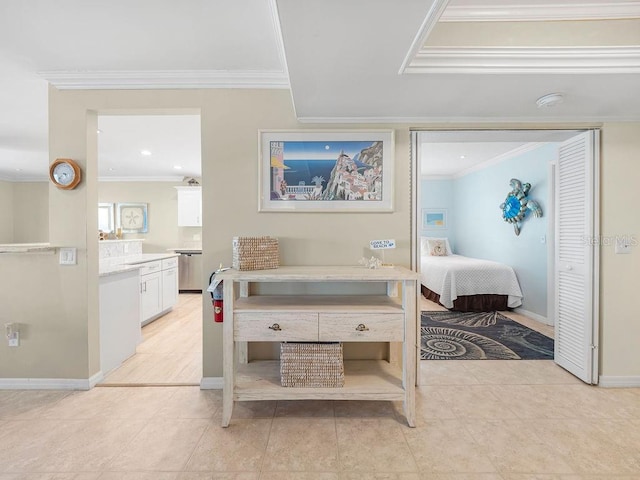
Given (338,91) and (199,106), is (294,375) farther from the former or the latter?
(199,106)

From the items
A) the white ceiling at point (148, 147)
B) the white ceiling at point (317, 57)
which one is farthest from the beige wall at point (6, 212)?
the white ceiling at point (317, 57)

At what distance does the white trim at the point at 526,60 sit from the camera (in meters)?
1.76

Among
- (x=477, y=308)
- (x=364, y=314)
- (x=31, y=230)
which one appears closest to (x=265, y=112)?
(x=364, y=314)

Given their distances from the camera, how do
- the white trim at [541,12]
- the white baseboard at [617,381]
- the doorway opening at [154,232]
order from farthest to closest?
the doorway opening at [154,232] → the white baseboard at [617,381] → the white trim at [541,12]

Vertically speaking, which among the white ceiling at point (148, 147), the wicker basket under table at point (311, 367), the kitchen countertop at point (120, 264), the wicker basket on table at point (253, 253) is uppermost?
the white ceiling at point (148, 147)

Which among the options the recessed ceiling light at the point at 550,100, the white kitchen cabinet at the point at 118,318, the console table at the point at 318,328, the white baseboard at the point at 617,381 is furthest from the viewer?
the white kitchen cabinet at the point at 118,318

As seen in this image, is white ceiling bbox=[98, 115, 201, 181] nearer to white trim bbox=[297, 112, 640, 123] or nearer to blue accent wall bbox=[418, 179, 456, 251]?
white trim bbox=[297, 112, 640, 123]

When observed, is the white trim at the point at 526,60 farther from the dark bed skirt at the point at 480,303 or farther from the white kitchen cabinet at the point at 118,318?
the dark bed skirt at the point at 480,303

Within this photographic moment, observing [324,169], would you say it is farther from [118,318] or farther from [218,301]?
[118,318]

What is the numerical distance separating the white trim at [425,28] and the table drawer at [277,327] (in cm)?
149

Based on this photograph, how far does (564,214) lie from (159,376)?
3710 mm

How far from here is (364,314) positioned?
1962 millimetres

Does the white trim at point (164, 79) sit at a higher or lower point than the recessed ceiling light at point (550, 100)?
higher

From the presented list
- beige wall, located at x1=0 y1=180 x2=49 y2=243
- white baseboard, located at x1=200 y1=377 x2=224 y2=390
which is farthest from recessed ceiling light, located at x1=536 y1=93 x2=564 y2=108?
beige wall, located at x1=0 y1=180 x2=49 y2=243
